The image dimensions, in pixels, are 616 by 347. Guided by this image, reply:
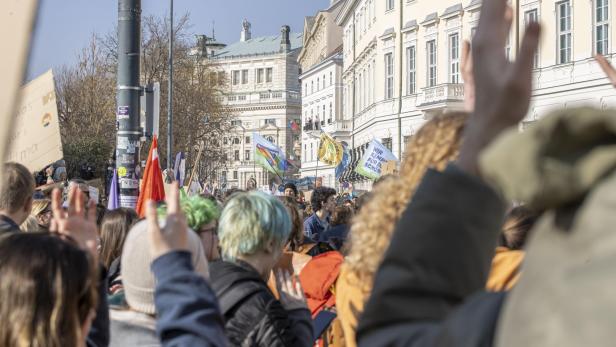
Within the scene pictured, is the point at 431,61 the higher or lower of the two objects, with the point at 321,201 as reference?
higher

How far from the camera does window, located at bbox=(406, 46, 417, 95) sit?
4503 centimetres

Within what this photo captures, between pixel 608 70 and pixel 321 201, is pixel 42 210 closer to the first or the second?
pixel 321 201

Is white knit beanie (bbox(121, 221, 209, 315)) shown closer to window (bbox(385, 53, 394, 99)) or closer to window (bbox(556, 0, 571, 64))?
window (bbox(556, 0, 571, 64))

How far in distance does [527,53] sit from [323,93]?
83.4 metres

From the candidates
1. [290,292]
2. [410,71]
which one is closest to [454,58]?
[410,71]

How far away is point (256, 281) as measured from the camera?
134 inches

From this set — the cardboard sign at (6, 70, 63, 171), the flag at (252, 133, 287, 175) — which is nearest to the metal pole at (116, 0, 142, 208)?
the cardboard sign at (6, 70, 63, 171)

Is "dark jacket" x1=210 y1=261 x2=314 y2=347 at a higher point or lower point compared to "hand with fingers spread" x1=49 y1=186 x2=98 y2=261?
lower

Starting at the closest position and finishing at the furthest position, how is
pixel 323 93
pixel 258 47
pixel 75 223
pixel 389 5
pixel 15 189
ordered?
pixel 75 223 → pixel 15 189 → pixel 389 5 → pixel 323 93 → pixel 258 47

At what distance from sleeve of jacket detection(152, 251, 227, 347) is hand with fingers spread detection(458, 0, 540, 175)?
1.13 meters

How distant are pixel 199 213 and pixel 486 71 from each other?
2.97 metres

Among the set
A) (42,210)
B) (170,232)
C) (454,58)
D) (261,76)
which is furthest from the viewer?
(261,76)

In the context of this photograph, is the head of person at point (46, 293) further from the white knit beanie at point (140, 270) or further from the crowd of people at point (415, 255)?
the white knit beanie at point (140, 270)

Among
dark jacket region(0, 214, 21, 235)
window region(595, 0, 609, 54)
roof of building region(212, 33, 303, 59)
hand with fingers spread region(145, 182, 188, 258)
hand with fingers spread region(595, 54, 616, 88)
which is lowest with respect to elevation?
dark jacket region(0, 214, 21, 235)
